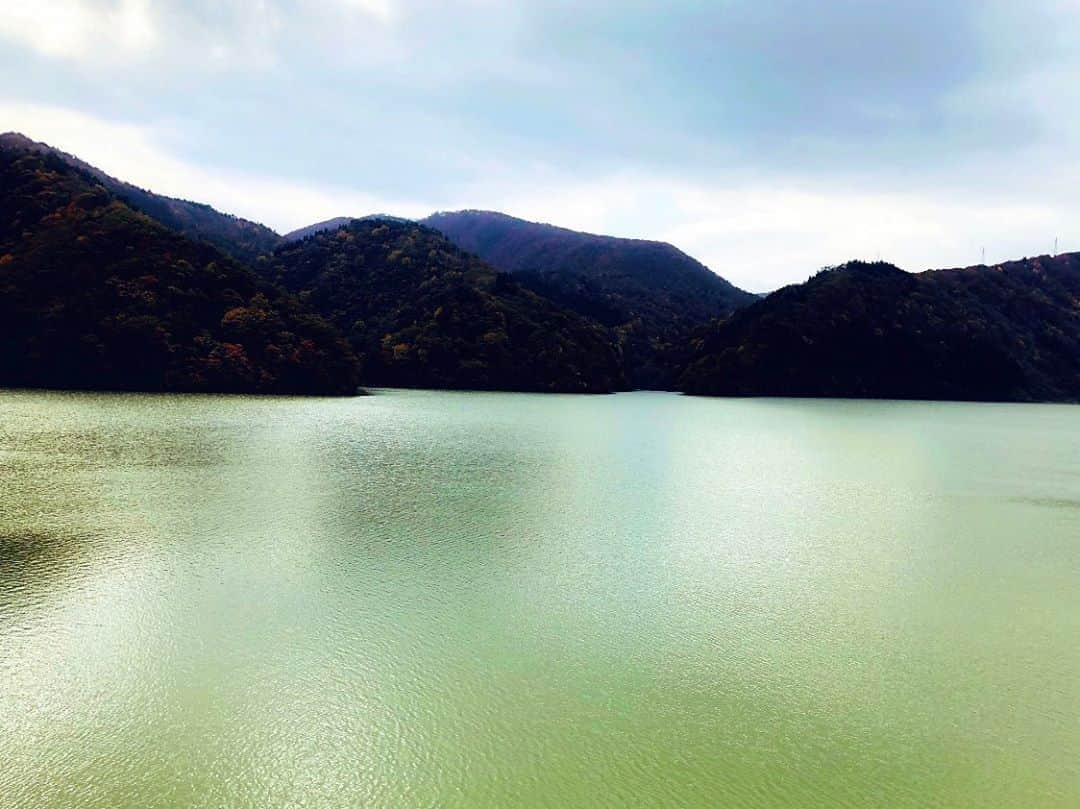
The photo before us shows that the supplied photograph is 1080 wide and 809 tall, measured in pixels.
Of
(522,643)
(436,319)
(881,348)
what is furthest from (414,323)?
(522,643)

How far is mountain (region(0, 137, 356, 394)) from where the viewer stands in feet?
268

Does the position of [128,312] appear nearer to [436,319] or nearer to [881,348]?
[436,319]

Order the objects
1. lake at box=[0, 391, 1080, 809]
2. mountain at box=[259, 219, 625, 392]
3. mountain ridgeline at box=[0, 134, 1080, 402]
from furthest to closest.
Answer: mountain at box=[259, 219, 625, 392] < mountain ridgeline at box=[0, 134, 1080, 402] < lake at box=[0, 391, 1080, 809]

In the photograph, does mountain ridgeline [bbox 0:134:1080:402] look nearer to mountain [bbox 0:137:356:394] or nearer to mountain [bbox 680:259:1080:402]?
mountain [bbox 0:137:356:394]

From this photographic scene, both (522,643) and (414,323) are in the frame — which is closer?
(522,643)

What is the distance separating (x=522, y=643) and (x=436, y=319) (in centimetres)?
12346

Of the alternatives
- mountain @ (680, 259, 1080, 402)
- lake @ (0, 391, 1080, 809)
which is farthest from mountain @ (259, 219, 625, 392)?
lake @ (0, 391, 1080, 809)

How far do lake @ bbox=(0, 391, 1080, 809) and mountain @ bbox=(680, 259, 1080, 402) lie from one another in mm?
118702

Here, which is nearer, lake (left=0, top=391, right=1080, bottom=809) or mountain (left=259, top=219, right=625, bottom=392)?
lake (left=0, top=391, right=1080, bottom=809)

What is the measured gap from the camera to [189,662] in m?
10.9

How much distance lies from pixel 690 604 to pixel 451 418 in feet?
163

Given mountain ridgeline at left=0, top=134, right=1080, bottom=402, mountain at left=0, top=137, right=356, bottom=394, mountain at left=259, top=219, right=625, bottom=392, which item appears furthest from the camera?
mountain at left=259, top=219, right=625, bottom=392

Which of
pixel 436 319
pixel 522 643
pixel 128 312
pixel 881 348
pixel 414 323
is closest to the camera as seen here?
→ pixel 522 643

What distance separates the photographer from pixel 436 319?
432ft
